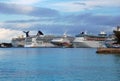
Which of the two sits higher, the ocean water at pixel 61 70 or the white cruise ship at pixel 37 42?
the ocean water at pixel 61 70

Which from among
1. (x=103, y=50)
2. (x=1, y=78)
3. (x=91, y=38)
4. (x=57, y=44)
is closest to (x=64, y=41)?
(x=57, y=44)

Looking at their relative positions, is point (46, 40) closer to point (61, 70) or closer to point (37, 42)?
point (37, 42)

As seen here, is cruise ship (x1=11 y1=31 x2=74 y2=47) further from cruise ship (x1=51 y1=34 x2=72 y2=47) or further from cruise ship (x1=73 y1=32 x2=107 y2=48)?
cruise ship (x1=73 y1=32 x2=107 y2=48)

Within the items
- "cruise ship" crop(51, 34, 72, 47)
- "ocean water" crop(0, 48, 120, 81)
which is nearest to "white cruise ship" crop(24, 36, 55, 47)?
"cruise ship" crop(51, 34, 72, 47)

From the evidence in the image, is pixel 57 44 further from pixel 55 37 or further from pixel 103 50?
pixel 103 50

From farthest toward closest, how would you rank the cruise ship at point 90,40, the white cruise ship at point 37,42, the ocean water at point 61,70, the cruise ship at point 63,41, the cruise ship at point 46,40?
the white cruise ship at point 37,42 → the cruise ship at point 46,40 → the cruise ship at point 63,41 → the cruise ship at point 90,40 → the ocean water at point 61,70

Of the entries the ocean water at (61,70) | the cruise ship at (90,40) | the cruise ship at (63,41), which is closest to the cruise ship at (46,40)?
the cruise ship at (63,41)

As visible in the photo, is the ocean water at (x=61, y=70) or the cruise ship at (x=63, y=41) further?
the cruise ship at (x=63, y=41)

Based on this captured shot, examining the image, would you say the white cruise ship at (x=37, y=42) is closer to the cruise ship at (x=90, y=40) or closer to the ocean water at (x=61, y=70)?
the cruise ship at (x=90, y=40)

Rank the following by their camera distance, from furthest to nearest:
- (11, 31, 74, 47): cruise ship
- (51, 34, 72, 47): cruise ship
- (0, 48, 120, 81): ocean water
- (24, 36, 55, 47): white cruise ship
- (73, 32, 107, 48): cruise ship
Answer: (24, 36, 55, 47): white cruise ship → (11, 31, 74, 47): cruise ship → (51, 34, 72, 47): cruise ship → (73, 32, 107, 48): cruise ship → (0, 48, 120, 81): ocean water

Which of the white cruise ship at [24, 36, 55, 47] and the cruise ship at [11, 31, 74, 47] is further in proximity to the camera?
the white cruise ship at [24, 36, 55, 47]

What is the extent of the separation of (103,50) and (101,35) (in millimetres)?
80724

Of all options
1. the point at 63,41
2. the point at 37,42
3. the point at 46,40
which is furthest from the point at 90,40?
the point at 37,42

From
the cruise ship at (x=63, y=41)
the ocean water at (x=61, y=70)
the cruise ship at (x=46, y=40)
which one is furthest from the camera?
the cruise ship at (x=46, y=40)
